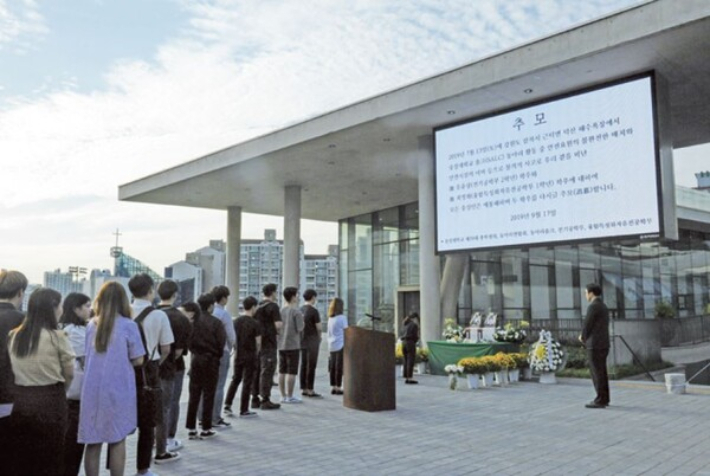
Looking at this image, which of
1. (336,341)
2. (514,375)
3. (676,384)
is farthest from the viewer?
(514,375)

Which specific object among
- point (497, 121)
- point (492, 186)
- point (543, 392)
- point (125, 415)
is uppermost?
point (497, 121)

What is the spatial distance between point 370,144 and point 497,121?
4.02m

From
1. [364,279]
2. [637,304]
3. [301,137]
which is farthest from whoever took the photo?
[364,279]

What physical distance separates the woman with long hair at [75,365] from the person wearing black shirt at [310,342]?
5669mm

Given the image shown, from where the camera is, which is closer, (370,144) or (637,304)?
(370,144)

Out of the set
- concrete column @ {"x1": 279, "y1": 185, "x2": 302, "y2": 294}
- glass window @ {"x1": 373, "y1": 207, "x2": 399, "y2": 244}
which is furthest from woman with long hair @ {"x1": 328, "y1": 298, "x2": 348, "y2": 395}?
glass window @ {"x1": 373, "y1": 207, "x2": 399, "y2": 244}

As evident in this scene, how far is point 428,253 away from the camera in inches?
622

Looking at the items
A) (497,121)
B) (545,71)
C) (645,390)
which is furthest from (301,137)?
(645,390)

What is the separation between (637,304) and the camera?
2266cm

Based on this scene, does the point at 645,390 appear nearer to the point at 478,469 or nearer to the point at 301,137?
the point at 478,469

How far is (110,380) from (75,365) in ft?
1.63

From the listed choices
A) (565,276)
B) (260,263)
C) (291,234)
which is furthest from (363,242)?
(260,263)

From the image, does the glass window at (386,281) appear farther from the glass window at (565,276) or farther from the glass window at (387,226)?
the glass window at (565,276)

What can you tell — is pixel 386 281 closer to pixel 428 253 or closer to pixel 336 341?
pixel 428 253
